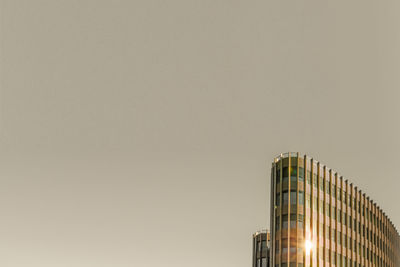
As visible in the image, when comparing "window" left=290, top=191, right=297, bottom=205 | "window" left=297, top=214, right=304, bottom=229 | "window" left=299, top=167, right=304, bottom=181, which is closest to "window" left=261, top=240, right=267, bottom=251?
"window" left=297, top=214, right=304, bottom=229

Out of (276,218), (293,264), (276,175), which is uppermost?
(276,175)

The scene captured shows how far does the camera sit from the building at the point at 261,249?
105m

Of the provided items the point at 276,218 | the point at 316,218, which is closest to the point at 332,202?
the point at 316,218

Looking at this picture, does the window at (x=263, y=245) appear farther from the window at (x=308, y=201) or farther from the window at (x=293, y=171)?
the window at (x=293, y=171)

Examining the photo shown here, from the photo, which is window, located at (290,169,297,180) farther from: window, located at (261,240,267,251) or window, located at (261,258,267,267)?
window, located at (261,240,267,251)

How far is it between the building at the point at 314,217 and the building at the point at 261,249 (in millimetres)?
13934

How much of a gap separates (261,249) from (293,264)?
2527 cm

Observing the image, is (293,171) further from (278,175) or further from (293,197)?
(293,197)

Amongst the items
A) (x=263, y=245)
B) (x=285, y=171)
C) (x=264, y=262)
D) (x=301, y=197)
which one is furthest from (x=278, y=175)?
(x=263, y=245)

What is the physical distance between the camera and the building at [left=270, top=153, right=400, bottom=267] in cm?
8356

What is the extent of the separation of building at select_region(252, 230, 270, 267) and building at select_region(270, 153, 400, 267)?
13.9 metres

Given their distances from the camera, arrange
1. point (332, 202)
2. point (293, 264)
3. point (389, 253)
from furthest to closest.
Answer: point (389, 253) → point (332, 202) → point (293, 264)

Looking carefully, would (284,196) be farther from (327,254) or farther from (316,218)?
(327,254)

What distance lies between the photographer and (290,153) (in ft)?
283
